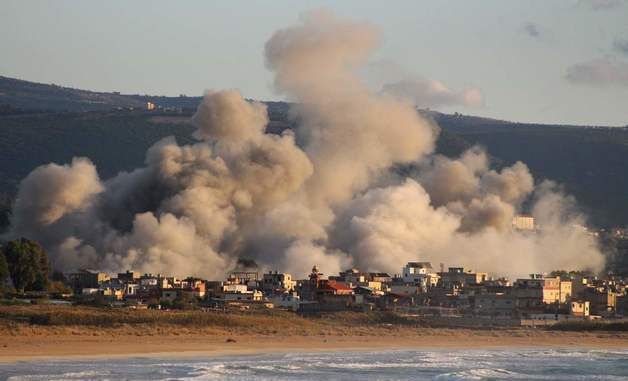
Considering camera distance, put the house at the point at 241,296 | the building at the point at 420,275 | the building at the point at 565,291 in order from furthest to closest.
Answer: the building at the point at 420,275 → the building at the point at 565,291 → the house at the point at 241,296

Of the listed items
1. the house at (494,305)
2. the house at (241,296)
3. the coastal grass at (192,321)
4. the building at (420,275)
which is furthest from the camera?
the building at (420,275)

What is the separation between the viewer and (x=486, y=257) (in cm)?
11256

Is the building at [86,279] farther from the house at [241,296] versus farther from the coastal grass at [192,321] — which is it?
the coastal grass at [192,321]

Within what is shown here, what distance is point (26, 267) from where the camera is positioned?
8606 centimetres

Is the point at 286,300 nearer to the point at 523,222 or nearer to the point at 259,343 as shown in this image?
the point at 259,343

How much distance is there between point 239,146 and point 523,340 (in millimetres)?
35090

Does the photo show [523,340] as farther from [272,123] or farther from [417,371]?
[272,123]

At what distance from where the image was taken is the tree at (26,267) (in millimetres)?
86125

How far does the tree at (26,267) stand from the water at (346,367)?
82.7 ft

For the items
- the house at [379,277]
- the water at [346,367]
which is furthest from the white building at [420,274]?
the water at [346,367]

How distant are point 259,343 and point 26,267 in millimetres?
21345

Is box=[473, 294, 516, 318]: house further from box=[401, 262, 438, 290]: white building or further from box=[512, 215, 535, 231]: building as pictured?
box=[512, 215, 535, 231]: building

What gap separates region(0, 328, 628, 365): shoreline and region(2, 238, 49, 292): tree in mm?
18113

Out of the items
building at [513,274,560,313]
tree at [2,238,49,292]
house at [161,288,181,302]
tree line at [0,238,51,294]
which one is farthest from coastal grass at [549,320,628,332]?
tree at [2,238,49,292]
